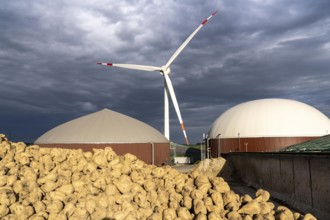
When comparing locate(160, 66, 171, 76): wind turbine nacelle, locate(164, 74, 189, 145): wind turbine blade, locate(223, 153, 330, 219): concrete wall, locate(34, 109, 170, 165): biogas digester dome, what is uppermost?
locate(160, 66, 171, 76): wind turbine nacelle

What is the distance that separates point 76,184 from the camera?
1123cm

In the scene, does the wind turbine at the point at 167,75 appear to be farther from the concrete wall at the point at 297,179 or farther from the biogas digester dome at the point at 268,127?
the concrete wall at the point at 297,179

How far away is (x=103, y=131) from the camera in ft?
151

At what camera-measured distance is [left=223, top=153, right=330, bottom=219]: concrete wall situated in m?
16.0

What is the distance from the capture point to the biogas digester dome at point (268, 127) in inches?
1740

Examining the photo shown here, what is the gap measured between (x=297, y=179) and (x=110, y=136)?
30754 mm

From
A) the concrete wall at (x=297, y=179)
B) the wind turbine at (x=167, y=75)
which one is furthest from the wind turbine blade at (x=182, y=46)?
the concrete wall at (x=297, y=179)

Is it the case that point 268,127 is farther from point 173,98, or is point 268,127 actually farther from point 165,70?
point 165,70

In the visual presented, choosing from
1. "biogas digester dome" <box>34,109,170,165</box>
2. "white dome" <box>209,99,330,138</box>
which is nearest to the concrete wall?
"white dome" <box>209,99,330,138</box>

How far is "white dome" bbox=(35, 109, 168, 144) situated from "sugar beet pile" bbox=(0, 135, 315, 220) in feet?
106

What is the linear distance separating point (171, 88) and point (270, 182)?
3869 cm

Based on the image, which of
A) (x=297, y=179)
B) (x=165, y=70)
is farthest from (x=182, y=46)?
(x=297, y=179)

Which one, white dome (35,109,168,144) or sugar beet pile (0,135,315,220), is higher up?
white dome (35,109,168,144)

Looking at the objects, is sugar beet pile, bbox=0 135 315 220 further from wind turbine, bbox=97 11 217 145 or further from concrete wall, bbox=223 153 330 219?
A: wind turbine, bbox=97 11 217 145
